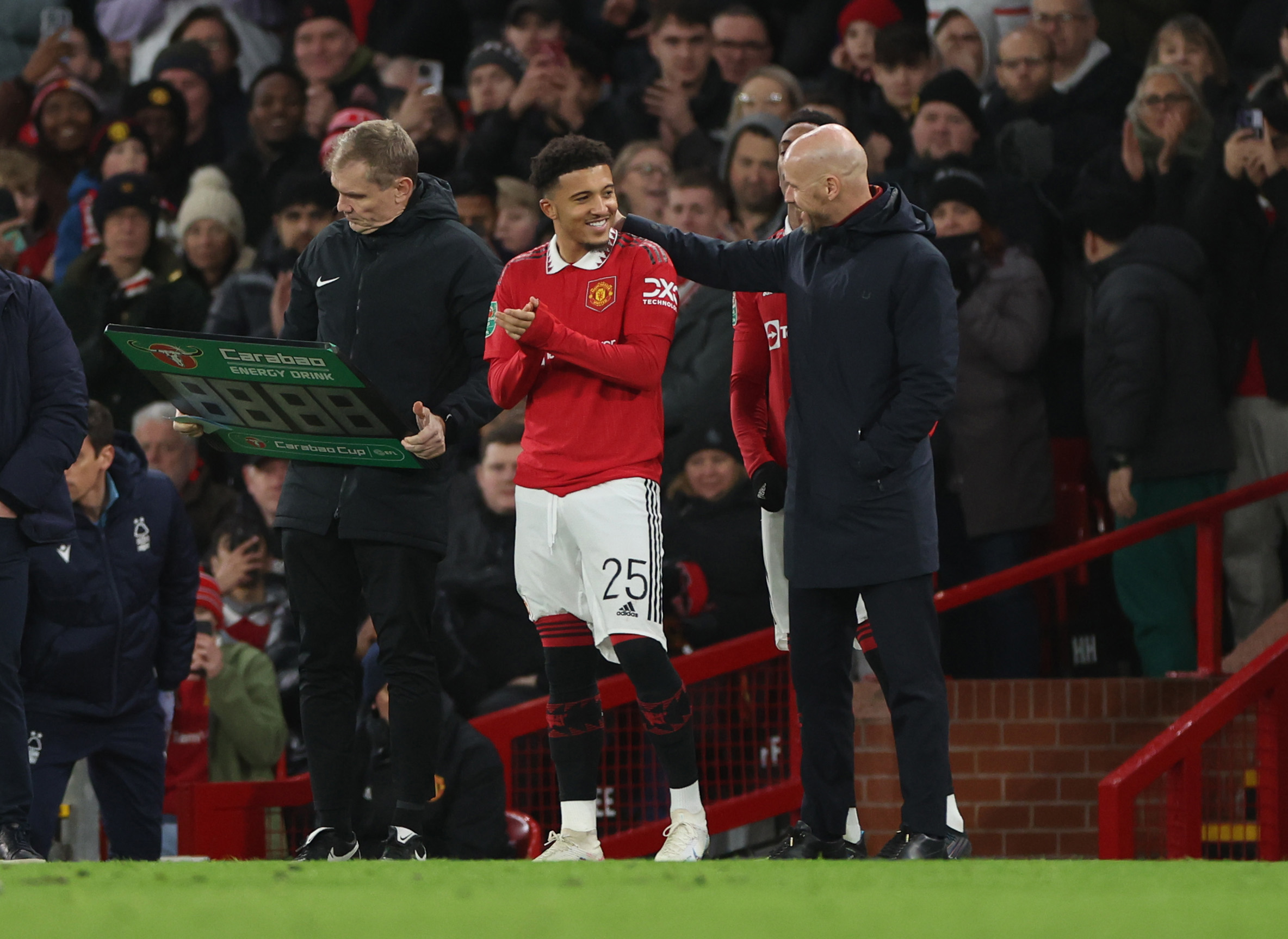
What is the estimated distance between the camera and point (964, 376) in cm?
731

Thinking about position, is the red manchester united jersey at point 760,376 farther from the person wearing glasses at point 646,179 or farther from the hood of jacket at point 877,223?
the person wearing glasses at point 646,179

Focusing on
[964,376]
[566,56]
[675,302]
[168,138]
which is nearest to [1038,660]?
[964,376]

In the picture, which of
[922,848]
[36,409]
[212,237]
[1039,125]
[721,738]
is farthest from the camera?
[212,237]

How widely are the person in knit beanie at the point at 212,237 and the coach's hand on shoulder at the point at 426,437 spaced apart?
454 centimetres

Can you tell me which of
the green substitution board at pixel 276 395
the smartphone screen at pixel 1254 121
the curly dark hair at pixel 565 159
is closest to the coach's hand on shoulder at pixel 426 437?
the green substitution board at pixel 276 395

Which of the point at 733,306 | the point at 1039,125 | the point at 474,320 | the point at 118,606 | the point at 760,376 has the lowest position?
the point at 118,606

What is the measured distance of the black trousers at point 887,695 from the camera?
4328mm

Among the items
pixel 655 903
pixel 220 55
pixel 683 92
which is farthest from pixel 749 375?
pixel 220 55

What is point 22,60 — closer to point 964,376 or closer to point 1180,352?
point 964,376

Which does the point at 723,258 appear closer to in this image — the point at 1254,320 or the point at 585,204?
the point at 585,204

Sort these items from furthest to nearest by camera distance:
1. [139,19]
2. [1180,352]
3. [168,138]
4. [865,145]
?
[139,19] → [168,138] → [865,145] → [1180,352]

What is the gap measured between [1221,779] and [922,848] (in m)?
2.20

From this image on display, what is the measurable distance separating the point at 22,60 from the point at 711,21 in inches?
182

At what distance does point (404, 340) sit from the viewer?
4.76 meters
